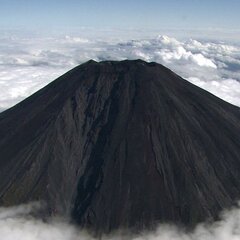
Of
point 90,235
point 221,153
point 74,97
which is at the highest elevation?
point 74,97

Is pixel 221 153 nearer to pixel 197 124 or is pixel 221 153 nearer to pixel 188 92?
pixel 197 124

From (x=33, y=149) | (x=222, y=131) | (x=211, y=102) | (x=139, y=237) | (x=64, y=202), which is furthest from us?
(x=211, y=102)

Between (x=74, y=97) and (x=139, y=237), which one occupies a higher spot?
(x=74, y=97)

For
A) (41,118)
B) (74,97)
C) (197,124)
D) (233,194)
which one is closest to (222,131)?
(197,124)

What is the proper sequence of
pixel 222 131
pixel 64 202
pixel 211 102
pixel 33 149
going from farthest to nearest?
pixel 211 102 < pixel 222 131 < pixel 33 149 < pixel 64 202

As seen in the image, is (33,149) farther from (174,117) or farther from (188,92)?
(188,92)

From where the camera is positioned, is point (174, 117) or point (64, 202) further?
point (174, 117)
